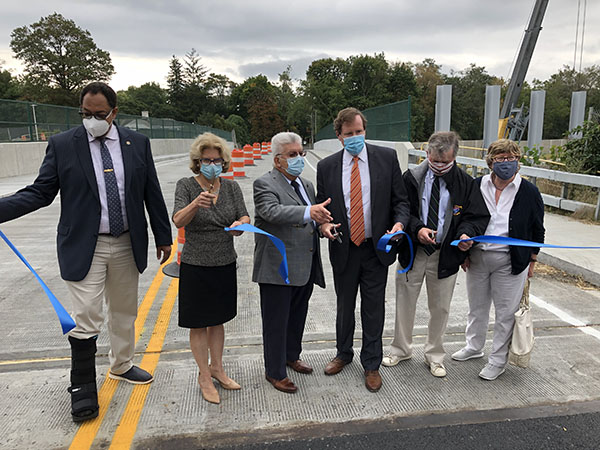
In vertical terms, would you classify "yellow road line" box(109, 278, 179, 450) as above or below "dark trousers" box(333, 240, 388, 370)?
below

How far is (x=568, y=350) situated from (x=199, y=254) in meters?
3.32

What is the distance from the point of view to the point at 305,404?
3.42m

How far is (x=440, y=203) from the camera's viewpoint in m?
3.75

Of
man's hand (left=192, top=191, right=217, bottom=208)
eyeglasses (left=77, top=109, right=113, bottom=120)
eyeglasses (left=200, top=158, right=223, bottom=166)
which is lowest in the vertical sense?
man's hand (left=192, top=191, right=217, bottom=208)

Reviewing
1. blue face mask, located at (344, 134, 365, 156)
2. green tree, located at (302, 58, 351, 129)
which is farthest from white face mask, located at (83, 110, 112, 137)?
green tree, located at (302, 58, 351, 129)

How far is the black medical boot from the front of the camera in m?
3.20

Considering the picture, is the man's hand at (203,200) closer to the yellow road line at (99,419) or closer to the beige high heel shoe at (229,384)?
the beige high heel shoe at (229,384)

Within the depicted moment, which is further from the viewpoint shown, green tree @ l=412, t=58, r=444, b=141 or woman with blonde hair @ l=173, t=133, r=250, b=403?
green tree @ l=412, t=58, r=444, b=141

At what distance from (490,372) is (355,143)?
2.10m

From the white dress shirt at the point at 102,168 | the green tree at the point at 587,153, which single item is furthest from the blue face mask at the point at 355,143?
the green tree at the point at 587,153

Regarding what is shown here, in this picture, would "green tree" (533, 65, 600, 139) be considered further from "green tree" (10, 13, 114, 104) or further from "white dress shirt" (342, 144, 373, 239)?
"white dress shirt" (342, 144, 373, 239)

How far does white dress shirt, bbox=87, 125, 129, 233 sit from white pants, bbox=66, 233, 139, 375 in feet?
0.43

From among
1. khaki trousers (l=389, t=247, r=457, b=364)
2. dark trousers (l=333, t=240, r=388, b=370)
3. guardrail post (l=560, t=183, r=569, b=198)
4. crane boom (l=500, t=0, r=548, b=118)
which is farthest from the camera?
crane boom (l=500, t=0, r=548, b=118)

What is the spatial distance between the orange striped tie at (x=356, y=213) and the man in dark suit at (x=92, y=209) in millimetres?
1533
